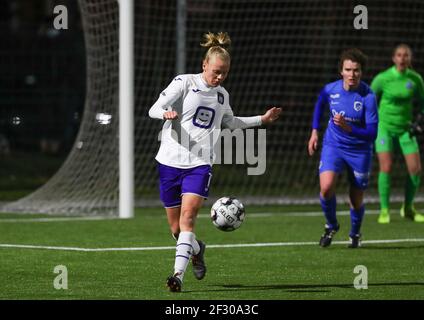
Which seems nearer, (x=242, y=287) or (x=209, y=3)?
(x=242, y=287)

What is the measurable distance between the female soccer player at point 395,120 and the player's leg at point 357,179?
2716mm

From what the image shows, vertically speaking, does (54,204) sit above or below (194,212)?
below

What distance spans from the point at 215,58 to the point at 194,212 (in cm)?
115

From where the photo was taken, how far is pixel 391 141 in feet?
46.7

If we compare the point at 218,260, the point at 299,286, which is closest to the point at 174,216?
the point at 299,286

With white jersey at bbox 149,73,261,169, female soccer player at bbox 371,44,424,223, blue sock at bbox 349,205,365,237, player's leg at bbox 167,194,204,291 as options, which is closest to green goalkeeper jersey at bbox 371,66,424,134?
female soccer player at bbox 371,44,424,223

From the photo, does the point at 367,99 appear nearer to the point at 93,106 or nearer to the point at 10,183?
the point at 93,106

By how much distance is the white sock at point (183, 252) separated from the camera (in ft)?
26.7

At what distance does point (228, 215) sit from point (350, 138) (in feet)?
9.26

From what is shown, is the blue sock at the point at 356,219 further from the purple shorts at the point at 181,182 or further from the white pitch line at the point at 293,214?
the white pitch line at the point at 293,214

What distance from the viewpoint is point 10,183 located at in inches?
827

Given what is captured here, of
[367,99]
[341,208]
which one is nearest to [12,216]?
[341,208]

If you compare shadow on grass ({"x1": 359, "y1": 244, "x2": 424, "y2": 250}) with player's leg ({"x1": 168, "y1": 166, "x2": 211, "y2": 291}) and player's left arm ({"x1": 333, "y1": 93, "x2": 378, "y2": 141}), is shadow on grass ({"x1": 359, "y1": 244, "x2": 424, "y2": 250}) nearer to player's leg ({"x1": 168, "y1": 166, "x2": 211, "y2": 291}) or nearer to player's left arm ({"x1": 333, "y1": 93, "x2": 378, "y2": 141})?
player's left arm ({"x1": 333, "y1": 93, "x2": 378, "y2": 141})

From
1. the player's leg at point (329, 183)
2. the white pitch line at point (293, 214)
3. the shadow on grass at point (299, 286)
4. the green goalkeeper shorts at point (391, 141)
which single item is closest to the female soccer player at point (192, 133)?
the shadow on grass at point (299, 286)
